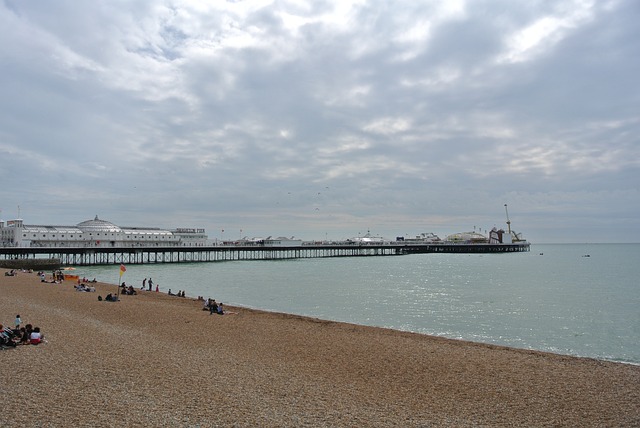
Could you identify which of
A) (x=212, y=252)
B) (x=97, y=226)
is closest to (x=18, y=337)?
(x=97, y=226)

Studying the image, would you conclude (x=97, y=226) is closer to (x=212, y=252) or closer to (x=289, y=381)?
(x=212, y=252)

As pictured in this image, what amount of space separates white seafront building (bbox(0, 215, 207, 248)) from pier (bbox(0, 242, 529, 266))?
177 centimetres

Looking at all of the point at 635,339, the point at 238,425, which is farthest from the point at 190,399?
the point at 635,339

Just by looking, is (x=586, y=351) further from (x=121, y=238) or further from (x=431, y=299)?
(x=121, y=238)

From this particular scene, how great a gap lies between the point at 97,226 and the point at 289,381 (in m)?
73.8

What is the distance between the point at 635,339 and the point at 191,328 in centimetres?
1477

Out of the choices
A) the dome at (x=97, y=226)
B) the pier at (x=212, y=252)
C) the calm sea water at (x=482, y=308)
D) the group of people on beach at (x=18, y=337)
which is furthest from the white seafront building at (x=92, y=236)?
the group of people on beach at (x=18, y=337)

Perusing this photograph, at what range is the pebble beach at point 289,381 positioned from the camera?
20.8 feet

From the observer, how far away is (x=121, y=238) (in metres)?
67.9

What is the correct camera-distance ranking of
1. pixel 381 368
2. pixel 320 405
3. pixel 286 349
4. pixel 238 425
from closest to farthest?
1. pixel 238 425
2. pixel 320 405
3. pixel 381 368
4. pixel 286 349

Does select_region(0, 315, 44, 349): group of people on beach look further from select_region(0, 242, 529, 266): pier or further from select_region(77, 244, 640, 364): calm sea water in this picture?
select_region(0, 242, 529, 266): pier

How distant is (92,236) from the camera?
65.9m

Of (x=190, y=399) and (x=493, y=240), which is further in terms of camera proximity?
(x=493, y=240)

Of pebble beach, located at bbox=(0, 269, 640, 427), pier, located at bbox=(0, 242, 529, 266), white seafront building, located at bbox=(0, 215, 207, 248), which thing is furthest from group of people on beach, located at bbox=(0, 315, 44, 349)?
white seafront building, located at bbox=(0, 215, 207, 248)
